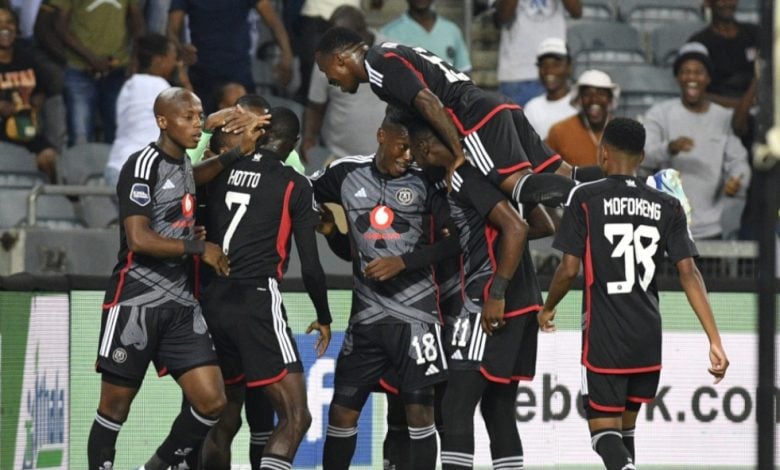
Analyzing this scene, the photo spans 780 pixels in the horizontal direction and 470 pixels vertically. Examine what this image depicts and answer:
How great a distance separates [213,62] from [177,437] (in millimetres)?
5450

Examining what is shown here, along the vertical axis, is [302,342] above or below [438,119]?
below

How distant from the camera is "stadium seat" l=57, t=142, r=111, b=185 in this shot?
11.9 metres

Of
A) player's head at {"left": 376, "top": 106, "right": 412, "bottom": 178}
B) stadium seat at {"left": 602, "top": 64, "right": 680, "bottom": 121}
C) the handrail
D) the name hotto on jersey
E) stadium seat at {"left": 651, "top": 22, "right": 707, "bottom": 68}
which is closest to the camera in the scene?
the name hotto on jersey

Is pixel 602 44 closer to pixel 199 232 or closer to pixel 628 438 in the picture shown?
pixel 628 438

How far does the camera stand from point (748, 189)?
12492mm

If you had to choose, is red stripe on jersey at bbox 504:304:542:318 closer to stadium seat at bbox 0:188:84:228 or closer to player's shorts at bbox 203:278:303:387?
player's shorts at bbox 203:278:303:387

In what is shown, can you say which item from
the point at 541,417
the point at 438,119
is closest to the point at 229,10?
the point at 541,417

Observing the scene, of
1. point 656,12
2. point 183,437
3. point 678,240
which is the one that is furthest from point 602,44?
point 183,437

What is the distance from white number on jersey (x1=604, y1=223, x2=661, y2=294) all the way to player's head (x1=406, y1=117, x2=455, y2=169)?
0.96 meters

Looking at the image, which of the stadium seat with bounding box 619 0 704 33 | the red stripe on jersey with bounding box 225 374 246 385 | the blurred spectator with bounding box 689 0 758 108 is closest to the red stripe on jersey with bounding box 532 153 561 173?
the red stripe on jersey with bounding box 225 374 246 385

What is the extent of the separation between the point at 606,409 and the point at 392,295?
1.41 metres

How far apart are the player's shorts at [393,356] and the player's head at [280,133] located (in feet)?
3.58

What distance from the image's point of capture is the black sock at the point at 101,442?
7.47 metres

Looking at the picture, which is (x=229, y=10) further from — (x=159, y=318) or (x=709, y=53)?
(x=159, y=318)
